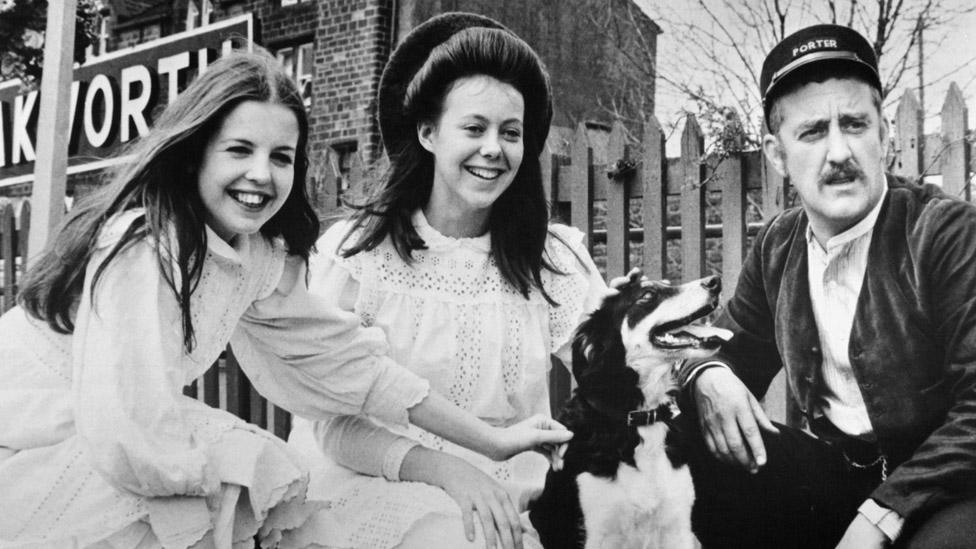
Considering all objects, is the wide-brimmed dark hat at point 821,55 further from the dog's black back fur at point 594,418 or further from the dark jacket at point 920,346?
the dog's black back fur at point 594,418

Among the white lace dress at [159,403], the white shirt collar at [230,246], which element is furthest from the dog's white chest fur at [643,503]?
the white shirt collar at [230,246]

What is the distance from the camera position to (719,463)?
7.57 ft

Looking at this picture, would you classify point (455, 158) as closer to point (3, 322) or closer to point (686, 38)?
point (686, 38)

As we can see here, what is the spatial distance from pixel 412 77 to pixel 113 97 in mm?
3058

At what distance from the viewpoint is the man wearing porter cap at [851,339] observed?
1.96 metres


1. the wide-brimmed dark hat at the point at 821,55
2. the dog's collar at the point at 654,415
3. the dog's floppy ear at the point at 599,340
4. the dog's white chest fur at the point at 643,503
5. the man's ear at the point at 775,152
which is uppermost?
the wide-brimmed dark hat at the point at 821,55

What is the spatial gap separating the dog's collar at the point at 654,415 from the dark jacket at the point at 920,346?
0.38 metres

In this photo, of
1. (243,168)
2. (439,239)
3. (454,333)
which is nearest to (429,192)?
(439,239)

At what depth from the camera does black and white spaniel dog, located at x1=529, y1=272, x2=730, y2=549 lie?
238cm

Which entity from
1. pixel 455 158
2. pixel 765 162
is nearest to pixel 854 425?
pixel 765 162

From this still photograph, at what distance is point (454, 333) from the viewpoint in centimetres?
256

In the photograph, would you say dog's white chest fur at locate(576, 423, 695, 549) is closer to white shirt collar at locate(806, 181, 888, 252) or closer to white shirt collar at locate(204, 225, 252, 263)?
white shirt collar at locate(806, 181, 888, 252)

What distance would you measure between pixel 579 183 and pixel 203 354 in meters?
1.25

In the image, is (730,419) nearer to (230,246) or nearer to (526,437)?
(526,437)
